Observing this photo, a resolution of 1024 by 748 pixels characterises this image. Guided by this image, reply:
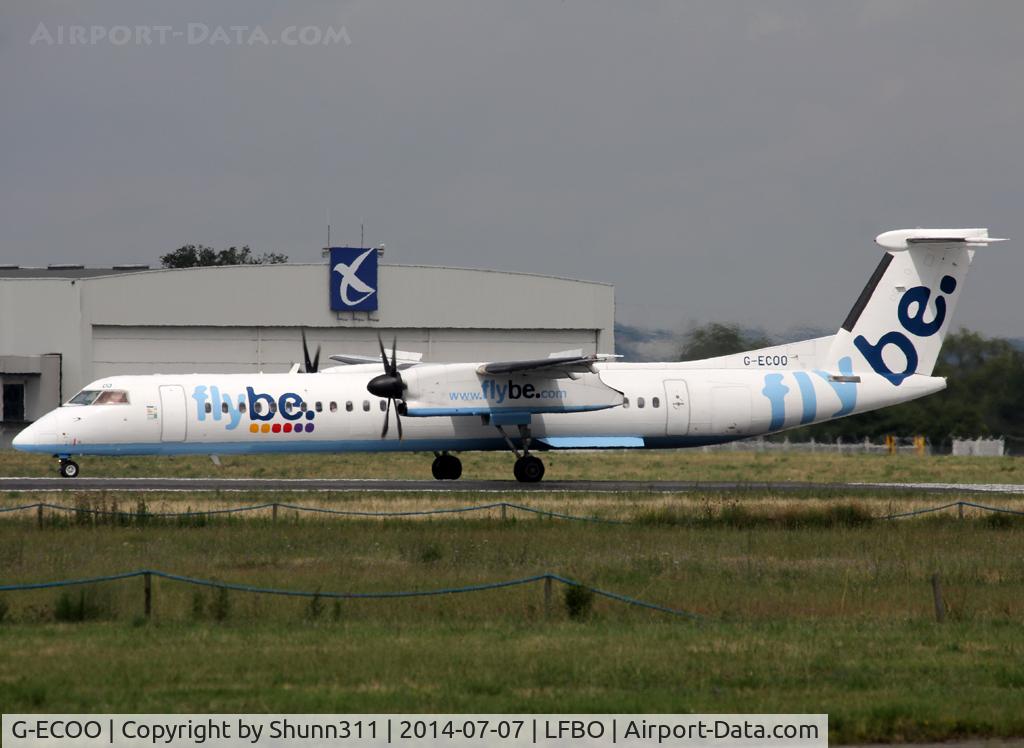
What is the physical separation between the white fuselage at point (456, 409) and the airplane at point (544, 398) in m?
0.04

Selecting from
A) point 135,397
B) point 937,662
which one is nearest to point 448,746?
point 937,662

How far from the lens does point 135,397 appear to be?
35719 millimetres

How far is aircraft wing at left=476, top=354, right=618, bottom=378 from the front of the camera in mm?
35031

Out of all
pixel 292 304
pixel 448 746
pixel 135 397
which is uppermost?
pixel 292 304

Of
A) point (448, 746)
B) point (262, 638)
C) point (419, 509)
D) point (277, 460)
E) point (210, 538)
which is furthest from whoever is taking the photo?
point (277, 460)

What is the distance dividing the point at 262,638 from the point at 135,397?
21.8 m

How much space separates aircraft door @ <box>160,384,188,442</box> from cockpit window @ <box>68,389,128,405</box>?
1088 mm

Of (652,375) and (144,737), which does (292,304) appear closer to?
(652,375)

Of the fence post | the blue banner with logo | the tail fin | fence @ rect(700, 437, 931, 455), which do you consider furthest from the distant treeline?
the fence post

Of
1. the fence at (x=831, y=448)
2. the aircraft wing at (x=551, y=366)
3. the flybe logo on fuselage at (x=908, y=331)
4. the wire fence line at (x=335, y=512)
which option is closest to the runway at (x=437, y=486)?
the aircraft wing at (x=551, y=366)

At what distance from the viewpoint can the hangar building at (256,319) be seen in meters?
62.7

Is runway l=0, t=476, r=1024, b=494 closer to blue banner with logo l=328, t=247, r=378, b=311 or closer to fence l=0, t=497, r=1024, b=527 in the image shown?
fence l=0, t=497, r=1024, b=527

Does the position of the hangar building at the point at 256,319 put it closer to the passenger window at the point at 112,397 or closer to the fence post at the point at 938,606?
the passenger window at the point at 112,397

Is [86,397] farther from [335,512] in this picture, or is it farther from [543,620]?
[543,620]
